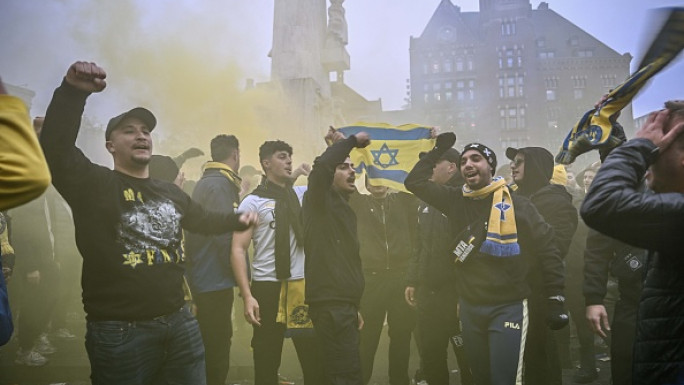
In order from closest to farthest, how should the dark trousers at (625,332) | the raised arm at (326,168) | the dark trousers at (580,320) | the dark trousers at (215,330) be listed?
the dark trousers at (625,332) < the raised arm at (326,168) < the dark trousers at (215,330) < the dark trousers at (580,320)

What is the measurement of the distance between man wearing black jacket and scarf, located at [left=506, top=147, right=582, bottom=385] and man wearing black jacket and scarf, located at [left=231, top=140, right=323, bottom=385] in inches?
70.7

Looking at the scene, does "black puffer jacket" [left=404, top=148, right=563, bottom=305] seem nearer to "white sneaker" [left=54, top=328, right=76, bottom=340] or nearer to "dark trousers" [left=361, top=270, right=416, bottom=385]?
"dark trousers" [left=361, top=270, right=416, bottom=385]

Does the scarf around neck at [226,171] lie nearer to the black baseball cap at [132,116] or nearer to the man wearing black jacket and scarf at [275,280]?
the man wearing black jacket and scarf at [275,280]

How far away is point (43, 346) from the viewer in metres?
6.48

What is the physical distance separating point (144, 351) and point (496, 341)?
91.7 inches

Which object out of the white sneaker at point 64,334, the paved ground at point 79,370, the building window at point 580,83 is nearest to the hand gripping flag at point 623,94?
the paved ground at point 79,370

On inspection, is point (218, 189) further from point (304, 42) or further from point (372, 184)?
point (304, 42)

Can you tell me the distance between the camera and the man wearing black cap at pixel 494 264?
359cm

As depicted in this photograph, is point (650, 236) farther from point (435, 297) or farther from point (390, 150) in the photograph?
point (390, 150)

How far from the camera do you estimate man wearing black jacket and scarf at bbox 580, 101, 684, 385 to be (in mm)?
1835

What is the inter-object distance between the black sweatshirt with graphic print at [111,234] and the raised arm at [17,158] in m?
1.25

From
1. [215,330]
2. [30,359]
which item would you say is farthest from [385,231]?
[30,359]

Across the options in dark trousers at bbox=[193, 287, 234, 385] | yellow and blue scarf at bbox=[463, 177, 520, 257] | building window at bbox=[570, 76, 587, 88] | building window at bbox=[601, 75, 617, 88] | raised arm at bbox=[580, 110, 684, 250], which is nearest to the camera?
raised arm at bbox=[580, 110, 684, 250]

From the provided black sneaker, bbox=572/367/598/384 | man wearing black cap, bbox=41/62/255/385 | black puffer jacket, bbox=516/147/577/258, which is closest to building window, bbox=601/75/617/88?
black sneaker, bbox=572/367/598/384
